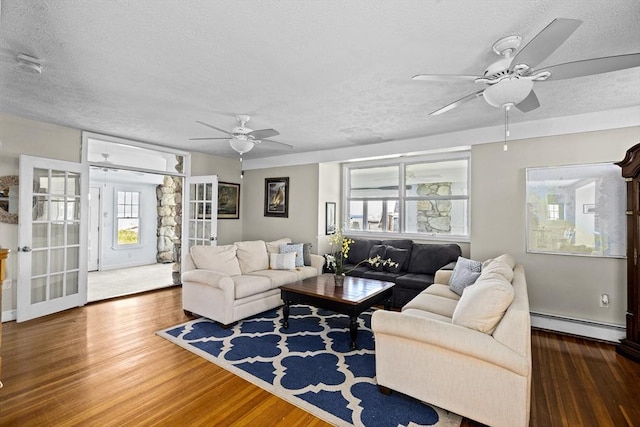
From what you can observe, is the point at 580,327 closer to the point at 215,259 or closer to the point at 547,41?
the point at 547,41

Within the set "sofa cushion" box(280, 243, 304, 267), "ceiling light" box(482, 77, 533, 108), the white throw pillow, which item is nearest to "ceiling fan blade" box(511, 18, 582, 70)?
"ceiling light" box(482, 77, 533, 108)

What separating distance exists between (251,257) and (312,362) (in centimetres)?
209

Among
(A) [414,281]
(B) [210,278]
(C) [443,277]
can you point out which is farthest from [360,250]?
(B) [210,278]

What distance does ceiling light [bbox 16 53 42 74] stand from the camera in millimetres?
2254

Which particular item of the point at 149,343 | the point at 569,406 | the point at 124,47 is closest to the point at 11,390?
the point at 149,343

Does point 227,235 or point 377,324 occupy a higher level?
point 227,235

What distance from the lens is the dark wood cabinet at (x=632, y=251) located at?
115 inches

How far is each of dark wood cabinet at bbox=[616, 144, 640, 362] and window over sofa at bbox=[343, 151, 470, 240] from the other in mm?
1983

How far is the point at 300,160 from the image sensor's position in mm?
5945

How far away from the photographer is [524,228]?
3846mm

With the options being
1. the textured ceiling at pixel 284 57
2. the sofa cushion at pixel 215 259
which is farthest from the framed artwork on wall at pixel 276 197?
the textured ceiling at pixel 284 57

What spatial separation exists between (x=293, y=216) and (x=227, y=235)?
5.08 feet

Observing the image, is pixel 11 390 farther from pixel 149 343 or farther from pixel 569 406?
pixel 569 406

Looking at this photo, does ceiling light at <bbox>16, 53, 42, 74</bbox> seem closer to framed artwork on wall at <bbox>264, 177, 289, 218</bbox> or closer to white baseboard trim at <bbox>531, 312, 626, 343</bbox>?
framed artwork on wall at <bbox>264, 177, 289, 218</bbox>
